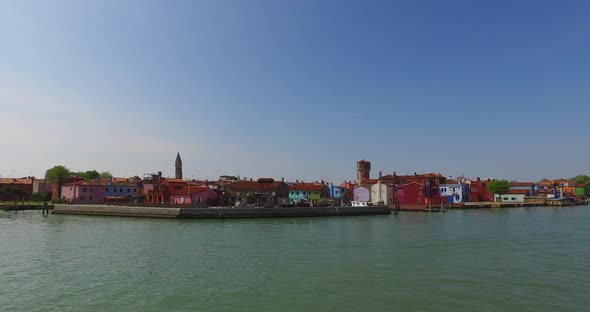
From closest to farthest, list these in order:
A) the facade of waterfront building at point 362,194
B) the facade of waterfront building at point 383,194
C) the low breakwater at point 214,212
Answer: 1. the low breakwater at point 214,212
2. the facade of waterfront building at point 383,194
3. the facade of waterfront building at point 362,194

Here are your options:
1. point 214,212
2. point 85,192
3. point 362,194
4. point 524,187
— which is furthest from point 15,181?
point 524,187

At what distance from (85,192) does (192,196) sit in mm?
33300

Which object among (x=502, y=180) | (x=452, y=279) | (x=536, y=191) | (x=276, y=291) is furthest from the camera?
(x=536, y=191)

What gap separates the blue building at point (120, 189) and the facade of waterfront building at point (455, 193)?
83.5 m

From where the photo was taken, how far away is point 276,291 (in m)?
16.5

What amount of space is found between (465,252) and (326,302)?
16.2m

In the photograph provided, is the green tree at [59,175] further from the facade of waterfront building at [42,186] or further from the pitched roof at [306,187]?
the pitched roof at [306,187]

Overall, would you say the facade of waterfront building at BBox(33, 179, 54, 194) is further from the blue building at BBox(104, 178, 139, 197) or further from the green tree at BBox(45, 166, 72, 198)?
the blue building at BBox(104, 178, 139, 197)

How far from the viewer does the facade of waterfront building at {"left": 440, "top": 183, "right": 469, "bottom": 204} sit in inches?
4151

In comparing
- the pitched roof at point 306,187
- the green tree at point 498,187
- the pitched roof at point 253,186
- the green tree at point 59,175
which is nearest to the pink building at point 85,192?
the green tree at point 59,175

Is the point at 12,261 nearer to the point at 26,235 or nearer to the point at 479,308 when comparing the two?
the point at 26,235

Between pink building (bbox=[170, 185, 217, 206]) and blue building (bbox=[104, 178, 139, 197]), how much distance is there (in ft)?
74.2

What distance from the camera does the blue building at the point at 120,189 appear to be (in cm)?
9062

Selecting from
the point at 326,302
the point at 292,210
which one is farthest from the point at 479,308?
the point at 292,210
